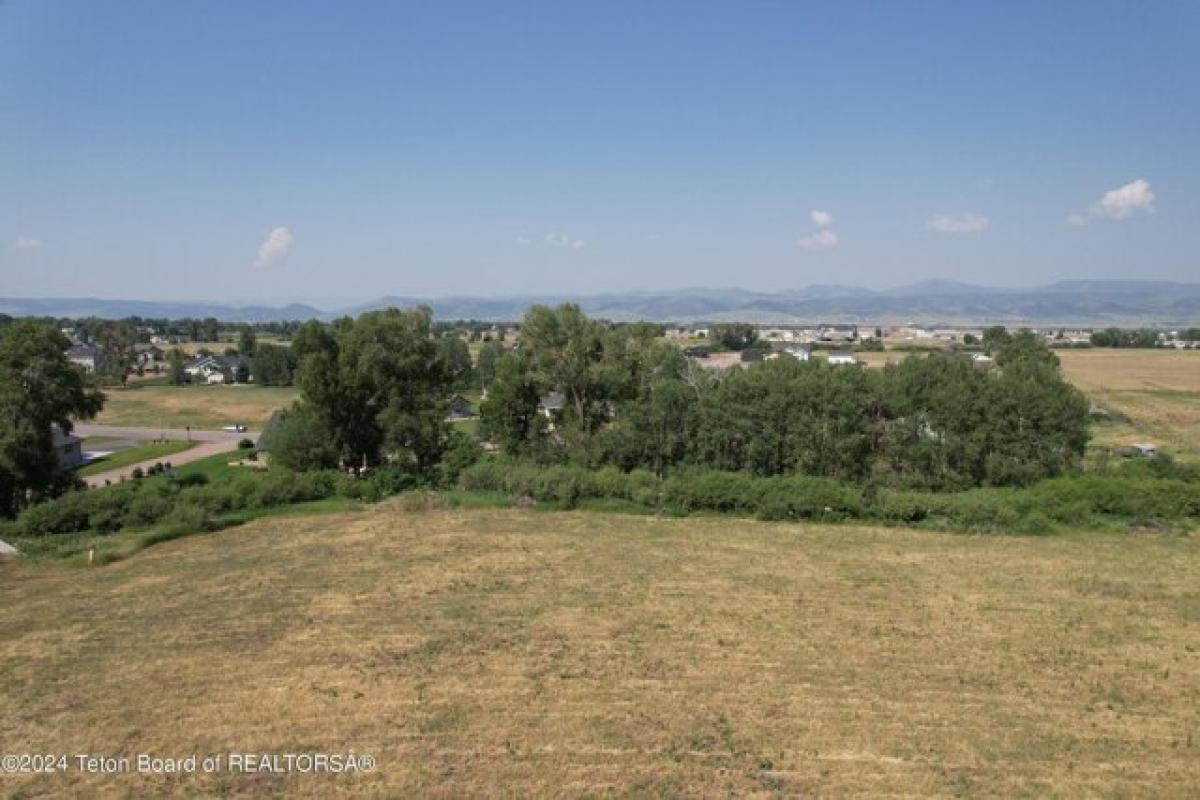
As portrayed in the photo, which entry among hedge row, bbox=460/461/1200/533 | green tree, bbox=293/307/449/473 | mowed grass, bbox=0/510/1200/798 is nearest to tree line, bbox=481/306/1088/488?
hedge row, bbox=460/461/1200/533

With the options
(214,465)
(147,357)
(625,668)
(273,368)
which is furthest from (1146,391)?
(147,357)

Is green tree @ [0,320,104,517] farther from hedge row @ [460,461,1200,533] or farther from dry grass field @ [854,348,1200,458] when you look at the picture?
dry grass field @ [854,348,1200,458]

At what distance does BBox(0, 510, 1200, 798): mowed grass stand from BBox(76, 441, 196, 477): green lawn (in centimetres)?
2131

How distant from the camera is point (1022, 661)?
46.6 feet

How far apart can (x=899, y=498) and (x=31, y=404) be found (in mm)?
31425

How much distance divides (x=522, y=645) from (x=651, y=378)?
71.7ft

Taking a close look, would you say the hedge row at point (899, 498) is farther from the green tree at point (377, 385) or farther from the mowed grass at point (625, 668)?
the green tree at point (377, 385)

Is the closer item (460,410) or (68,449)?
(68,449)

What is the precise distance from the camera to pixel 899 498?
27.2 meters

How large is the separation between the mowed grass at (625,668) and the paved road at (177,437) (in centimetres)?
2213

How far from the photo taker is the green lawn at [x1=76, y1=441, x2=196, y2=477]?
41.6m

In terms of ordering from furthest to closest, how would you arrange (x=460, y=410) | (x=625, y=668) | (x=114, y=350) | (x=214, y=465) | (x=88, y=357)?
(x=114, y=350) < (x=88, y=357) < (x=460, y=410) < (x=214, y=465) < (x=625, y=668)

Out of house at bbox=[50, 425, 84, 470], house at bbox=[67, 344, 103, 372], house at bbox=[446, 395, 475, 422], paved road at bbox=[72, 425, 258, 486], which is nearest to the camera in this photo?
house at bbox=[50, 425, 84, 470]

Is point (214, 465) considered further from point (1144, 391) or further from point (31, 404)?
point (1144, 391)
